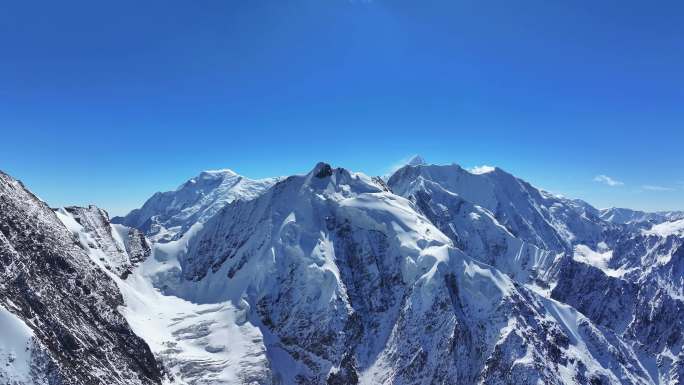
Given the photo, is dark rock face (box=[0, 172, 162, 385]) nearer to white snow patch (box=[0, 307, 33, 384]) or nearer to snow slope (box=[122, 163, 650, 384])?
white snow patch (box=[0, 307, 33, 384])

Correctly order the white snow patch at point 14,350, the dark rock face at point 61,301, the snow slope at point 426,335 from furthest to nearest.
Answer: the snow slope at point 426,335, the dark rock face at point 61,301, the white snow patch at point 14,350

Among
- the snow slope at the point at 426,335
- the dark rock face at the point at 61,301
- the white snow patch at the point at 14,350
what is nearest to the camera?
the white snow patch at the point at 14,350

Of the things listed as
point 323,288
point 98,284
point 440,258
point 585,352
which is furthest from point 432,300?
point 98,284

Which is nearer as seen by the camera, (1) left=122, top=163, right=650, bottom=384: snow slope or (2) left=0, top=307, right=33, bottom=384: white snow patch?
(2) left=0, top=307, right=33, bottom=384: white snow patch

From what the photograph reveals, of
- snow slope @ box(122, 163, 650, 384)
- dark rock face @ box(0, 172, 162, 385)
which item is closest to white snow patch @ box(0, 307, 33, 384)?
dark rock face @ box(0, 172, 162, 385)

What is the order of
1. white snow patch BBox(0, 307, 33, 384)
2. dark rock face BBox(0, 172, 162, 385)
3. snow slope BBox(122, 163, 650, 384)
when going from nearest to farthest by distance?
1. white snow patch BBox(0, 307, 33, 384)
2. dark rock face BBox(0, 172, 162, 385)
3. snow slope BBox(122, 163, 650, 384)

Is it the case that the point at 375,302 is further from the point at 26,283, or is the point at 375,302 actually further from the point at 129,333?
the point at 26,283

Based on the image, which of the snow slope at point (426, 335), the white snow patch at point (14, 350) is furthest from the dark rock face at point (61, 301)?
the snow slope at point (426, 335)

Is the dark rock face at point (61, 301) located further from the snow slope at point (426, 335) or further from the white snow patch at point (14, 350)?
the snow slope at point (426, 335)

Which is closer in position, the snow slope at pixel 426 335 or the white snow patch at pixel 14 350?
the white snow patch at pixel 14 350
